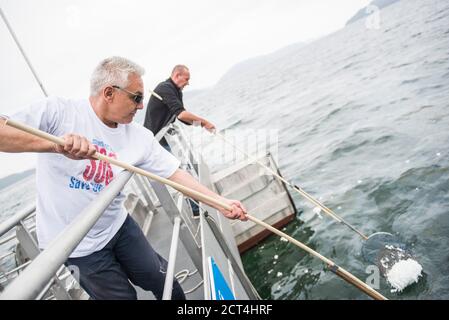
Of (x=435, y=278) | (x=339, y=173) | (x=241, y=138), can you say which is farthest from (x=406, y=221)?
(x=241, y=138)

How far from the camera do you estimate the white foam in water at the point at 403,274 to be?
152 inches

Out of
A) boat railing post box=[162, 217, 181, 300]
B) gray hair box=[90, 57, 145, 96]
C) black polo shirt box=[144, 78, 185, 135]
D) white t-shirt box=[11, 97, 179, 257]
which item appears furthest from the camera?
black polo shirt box=[144, 78, 185, 135]

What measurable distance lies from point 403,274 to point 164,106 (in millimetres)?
4638

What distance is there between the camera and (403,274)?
156 inches

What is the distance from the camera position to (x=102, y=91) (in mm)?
2178

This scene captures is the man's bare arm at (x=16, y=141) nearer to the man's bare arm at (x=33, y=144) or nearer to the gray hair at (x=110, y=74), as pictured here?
the man's bare arm at (x=33, y=144)

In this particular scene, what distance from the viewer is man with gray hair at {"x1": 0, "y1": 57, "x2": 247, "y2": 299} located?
203 cm

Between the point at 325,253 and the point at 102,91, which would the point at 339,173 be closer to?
the point at 325,253

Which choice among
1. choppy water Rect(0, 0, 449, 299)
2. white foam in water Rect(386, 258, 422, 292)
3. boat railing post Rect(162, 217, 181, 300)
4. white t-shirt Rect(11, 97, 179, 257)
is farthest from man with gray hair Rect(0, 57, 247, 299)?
choppy water Rect(0, 0, 449, 299)

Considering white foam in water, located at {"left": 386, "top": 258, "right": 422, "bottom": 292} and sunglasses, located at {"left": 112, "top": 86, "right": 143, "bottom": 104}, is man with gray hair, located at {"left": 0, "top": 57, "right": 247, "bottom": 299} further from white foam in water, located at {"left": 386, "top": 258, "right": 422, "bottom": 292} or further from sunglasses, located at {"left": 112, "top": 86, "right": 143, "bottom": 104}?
white foam in water, located at {"left": 386, "top": 258, "right": 422, "bottom": 292}

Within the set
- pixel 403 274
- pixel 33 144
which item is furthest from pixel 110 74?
pixel 403 274

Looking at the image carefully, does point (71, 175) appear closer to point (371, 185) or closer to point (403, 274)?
point (403, 274)

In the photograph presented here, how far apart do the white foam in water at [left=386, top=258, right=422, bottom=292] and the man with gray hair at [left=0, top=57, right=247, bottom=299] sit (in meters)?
2.97
